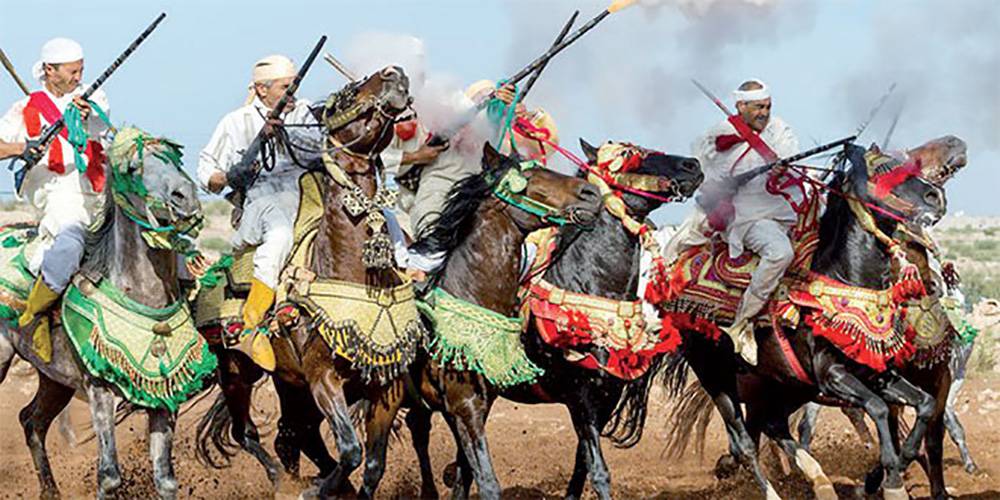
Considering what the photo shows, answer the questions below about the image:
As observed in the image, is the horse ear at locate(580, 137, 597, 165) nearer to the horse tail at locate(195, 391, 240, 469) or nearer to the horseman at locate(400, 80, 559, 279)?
the horseman at locate(400, 80, 559, 279)

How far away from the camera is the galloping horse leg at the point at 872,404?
10.1m

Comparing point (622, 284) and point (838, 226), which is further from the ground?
point (838, 226)

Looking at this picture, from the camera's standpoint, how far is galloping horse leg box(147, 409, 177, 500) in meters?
8.71

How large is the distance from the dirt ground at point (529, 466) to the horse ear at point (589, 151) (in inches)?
93.5

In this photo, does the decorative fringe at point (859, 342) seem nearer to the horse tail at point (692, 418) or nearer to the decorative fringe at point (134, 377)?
the horse tail at point (692, 418)

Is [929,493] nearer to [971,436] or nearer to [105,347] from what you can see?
[971,436]

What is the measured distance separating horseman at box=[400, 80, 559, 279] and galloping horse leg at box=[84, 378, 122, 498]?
7.02 ft

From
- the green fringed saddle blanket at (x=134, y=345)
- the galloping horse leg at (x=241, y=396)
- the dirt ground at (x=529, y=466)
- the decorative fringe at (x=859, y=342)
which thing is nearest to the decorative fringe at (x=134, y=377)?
the green fringed saddle blanket at (x=134, y=345)

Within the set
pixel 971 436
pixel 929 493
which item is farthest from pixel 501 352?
pixel 971 436

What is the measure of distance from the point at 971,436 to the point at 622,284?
6322mm

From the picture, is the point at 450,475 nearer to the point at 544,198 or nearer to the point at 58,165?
the point at 544,198

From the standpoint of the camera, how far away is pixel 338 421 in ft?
28.6

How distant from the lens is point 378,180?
359 inches

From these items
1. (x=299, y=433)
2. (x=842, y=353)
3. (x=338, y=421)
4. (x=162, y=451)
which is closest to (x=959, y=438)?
(x=842, y=353)
